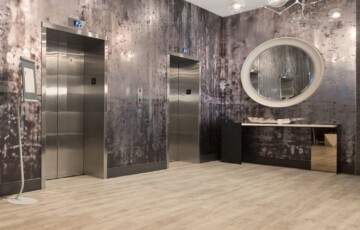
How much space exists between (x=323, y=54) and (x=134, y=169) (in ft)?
15.5

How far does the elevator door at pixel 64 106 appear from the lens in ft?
18.4

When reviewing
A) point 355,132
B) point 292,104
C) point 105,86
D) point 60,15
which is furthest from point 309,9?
point 60,15

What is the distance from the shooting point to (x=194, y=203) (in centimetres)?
409

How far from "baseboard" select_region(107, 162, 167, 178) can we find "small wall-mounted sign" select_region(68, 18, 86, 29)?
101 inches

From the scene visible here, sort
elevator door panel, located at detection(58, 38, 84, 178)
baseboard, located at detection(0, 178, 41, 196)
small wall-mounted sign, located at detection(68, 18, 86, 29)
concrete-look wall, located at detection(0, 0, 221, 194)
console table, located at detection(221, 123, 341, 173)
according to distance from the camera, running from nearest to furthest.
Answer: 1. baseboard, located at detection(0, 178, 41, 196)
2. concrete-look wall, located at detection(0, 0, 221, 194)
3. small wall-mounted sign, located at detection(68, 18, 86, 29)
4. elevator door panel, located at detection(58, 38, 84, 178)
5. console table, located at detection(221, 123, 341, 173)

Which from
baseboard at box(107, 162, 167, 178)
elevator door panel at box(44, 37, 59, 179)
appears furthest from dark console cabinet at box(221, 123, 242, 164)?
elevator door panel at box(44, 37, 59, 179)

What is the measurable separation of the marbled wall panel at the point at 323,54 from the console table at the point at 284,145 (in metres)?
0.30

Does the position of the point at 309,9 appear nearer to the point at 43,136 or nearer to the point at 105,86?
the point at 105,86

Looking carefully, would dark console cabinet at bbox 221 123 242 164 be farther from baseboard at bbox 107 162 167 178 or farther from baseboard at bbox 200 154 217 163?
baseboard at bbox 107 162 167 178

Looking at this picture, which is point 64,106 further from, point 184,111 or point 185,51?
point 184,111

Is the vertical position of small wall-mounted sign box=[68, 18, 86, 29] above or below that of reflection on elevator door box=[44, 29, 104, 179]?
above

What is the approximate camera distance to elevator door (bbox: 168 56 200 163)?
7.83 metres

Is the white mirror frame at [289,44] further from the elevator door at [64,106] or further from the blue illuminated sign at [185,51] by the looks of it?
the elevator door at [64,106]

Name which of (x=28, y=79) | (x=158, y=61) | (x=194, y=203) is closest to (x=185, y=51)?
(x=158, y=61)
